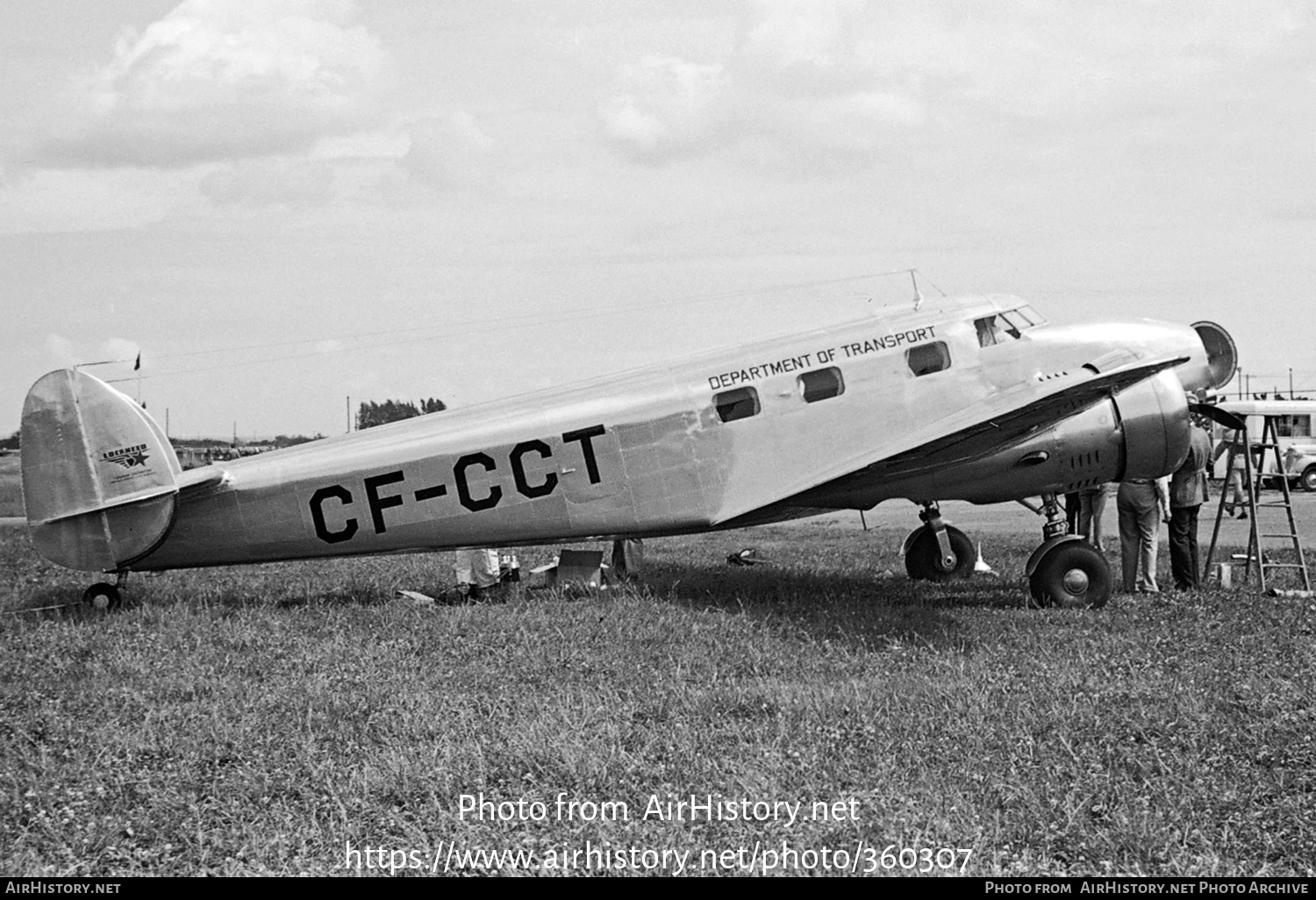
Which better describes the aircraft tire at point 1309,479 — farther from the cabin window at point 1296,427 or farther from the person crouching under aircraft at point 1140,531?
the person crouching under aircraft at point 1140,531

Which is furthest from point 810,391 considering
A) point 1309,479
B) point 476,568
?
point 1309,479

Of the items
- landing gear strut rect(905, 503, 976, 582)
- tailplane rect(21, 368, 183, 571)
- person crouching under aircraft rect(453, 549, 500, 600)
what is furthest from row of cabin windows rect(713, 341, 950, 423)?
tailplane rect(21, 368, 183, 571)

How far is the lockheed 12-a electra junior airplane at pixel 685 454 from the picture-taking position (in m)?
10.9

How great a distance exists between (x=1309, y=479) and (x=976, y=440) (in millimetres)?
28616

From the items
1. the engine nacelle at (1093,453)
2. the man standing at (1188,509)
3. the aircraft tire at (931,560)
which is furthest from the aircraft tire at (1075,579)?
the aircraft tire at (931,560)

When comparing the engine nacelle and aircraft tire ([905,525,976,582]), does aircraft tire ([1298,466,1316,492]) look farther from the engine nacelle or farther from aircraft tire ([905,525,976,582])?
the engine nacelle

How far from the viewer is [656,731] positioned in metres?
6.71

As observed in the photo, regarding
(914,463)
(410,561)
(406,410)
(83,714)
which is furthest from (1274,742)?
(406,410)

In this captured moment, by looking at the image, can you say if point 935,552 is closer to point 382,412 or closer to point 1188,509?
point 1188,509

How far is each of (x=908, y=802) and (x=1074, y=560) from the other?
22.0 feet

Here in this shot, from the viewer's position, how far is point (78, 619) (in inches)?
414

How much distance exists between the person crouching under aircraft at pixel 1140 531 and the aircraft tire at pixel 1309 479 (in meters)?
26.1

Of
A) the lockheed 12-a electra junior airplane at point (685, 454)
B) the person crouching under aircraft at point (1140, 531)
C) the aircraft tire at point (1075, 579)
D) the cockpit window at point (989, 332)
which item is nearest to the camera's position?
the lockheed 12-a electra junior airplane at point (685, 454)

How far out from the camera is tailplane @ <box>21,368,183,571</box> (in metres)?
10.8
